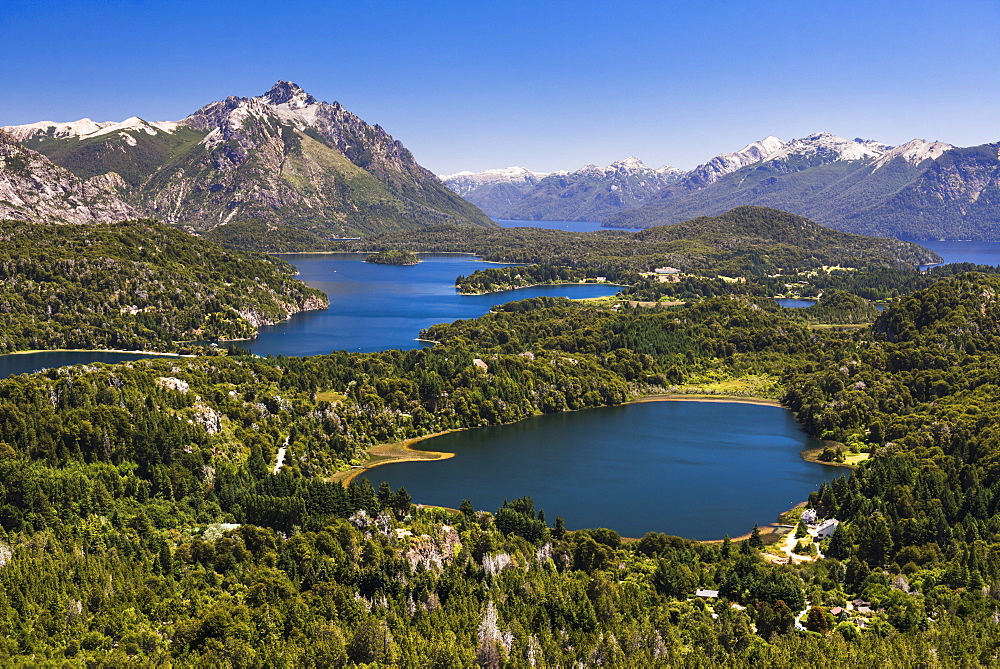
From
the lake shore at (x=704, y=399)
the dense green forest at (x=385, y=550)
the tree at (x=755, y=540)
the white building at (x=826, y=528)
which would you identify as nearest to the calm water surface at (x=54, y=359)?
the dense green forest at (x=385, y=550)

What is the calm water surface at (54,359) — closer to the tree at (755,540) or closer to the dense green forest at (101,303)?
the dense green forest at (101,303)

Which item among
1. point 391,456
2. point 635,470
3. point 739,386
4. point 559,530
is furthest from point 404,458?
point 739,386

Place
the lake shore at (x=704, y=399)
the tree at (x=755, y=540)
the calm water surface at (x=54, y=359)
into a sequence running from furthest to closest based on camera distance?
the calm water surface at (x=54, y=359) → the lake shore at (x=704, y=399) → the tree at (x=755, y=540)

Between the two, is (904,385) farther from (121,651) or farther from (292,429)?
(121,651)

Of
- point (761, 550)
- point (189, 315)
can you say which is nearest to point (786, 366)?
point (761, 550)

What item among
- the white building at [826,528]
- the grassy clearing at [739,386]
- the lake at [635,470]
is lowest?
the white building at [826,528]

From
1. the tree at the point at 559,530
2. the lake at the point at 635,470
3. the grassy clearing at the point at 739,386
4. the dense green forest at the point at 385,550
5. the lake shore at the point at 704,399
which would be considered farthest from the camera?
the grassy clearing at the point at 739,386
